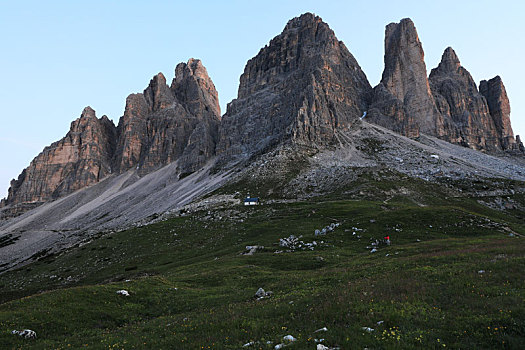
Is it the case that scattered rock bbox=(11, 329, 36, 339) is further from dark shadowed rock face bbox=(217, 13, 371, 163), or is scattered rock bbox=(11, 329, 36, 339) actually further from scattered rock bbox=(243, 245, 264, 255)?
dark shadowed rock face bbox=(217, 13, 371, 163)

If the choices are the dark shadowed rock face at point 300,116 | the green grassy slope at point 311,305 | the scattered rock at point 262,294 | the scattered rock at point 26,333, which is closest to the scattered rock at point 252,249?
the green grassy slope at point 311,305

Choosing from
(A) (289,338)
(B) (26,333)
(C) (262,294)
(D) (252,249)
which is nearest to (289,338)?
(A) (289,338)

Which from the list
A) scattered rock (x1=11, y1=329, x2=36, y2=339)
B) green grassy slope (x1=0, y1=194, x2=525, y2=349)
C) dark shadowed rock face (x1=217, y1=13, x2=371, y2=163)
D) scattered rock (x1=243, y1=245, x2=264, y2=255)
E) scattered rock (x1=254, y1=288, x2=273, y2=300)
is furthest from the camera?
dark shadowed rock face (x1=217, y1=13, x2=371, y2=163)

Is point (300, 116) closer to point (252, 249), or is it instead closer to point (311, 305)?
point (252, 249)

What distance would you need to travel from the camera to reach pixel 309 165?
132 meters

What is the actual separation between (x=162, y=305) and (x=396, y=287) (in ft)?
58.6

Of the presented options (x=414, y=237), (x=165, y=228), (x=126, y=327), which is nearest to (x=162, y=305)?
(x=126, y=327)

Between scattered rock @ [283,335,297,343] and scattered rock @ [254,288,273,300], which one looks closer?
scattered rock @ [283,335,297,343]

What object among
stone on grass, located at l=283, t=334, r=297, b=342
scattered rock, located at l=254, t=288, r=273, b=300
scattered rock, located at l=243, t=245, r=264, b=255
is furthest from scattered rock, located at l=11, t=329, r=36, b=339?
scattered rock, located at l=243, t=245, r=264, b=255

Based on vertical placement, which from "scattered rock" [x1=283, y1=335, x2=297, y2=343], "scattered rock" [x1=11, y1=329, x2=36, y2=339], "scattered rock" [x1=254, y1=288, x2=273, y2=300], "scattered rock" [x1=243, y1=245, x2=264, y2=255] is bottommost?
"scattered rock" [x1=243, y1=245, x2=264, y2=255]

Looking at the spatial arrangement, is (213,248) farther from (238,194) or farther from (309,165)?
(309,165)

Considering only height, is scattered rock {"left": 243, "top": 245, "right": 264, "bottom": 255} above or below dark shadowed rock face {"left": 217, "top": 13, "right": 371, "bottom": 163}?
below

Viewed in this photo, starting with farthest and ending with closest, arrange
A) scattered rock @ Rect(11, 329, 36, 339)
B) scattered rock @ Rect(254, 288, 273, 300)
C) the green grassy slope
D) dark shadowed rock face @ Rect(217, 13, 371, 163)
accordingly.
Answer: dark shadowed rock face @ Rect(217, 13, 371, 163)
scattered rock @ Rect(254, 288, 273, 300)
scattered rock @ Rect(11, 329, 36, 339)
the green grassy slope

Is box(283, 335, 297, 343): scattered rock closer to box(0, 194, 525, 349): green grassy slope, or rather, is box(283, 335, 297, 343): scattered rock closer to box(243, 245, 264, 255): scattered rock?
box(0, 194, 525, 349): green grassy slope
